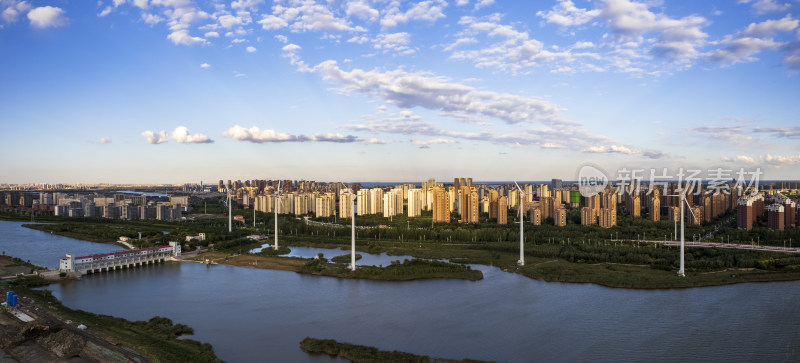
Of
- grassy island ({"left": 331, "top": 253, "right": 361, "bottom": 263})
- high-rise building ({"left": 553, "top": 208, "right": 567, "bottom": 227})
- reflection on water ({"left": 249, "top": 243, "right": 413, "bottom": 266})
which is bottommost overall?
reflection on water ({"left": 249, "top": 243, "right": 413, "bottom": 266})

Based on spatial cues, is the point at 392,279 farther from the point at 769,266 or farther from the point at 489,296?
the point at 769,266

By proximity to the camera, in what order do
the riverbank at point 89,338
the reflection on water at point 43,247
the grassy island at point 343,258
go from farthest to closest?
the reflection on water at point 43,247 < the grassy island at point 343,258 < the riverbank at point 89,338

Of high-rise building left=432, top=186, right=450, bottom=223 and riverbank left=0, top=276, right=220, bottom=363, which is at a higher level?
high-rise building left=432, top=186, right=450, bottom=223

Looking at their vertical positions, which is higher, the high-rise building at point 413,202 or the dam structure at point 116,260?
the high-rise building at point 413,202

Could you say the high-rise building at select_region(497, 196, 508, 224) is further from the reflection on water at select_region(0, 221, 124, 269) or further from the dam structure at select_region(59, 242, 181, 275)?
the reflection on water at select_region(0, 221, 124, 269)

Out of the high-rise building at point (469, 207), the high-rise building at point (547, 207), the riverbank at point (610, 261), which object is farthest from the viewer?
the high-rise building at point (469, 207)

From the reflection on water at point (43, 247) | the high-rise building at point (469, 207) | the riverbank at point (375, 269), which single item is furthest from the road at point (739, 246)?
the reflection on water at point (43, 247)

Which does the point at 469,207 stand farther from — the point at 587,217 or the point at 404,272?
the point at 404,272

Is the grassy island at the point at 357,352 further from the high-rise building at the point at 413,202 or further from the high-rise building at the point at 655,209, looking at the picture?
the high-rise building at the point at 413,202

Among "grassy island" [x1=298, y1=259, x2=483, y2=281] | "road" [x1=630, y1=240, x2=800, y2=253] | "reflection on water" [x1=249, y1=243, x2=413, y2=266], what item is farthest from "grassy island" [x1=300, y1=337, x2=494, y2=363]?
"road" [x1=630, y1=240, x2=800, y2=253]
